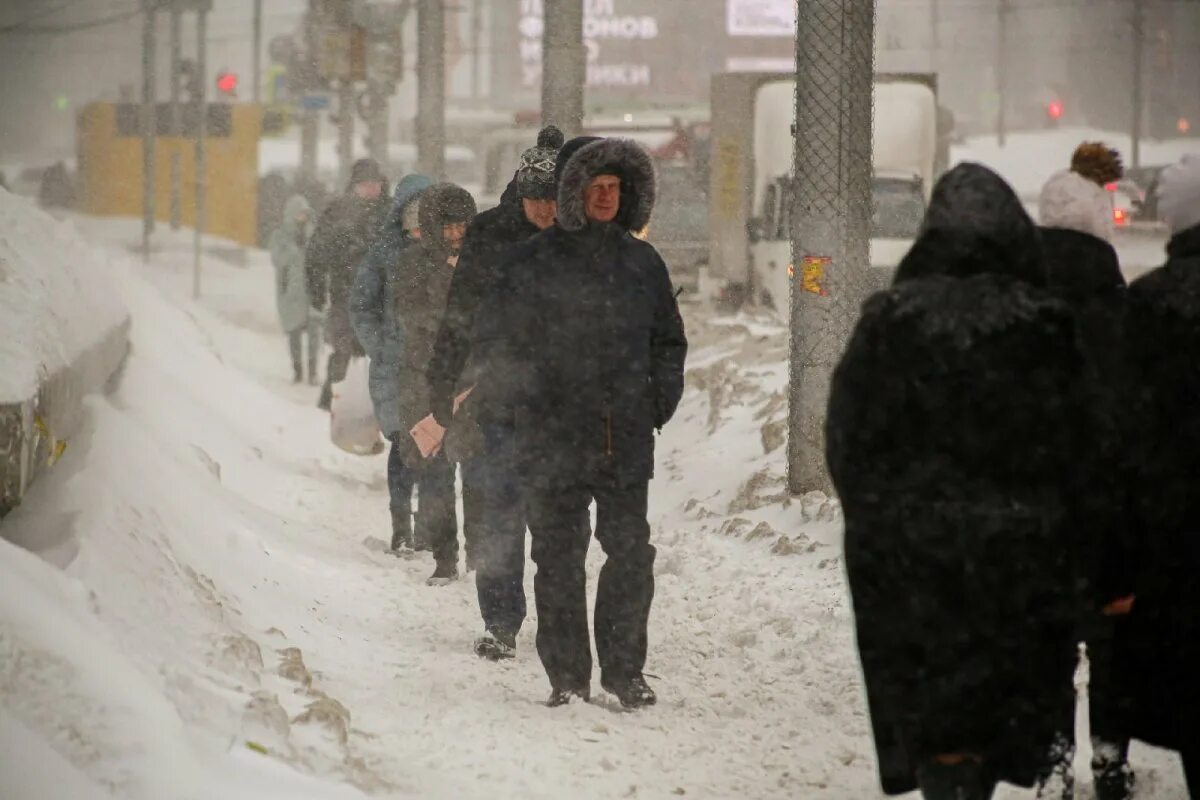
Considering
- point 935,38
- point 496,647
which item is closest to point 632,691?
point 496,647

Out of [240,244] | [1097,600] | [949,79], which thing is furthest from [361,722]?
[949,79]

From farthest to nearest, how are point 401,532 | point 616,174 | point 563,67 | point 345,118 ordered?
point 345,118, point 563,67, point 401,532, point 616,174

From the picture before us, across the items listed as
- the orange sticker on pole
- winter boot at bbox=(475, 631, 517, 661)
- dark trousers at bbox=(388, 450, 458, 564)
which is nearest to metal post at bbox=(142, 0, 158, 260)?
dark trousers at bbox=(388, 450, 458, 564)

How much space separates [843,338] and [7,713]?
5760mm

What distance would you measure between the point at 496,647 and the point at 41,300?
213 centimetres

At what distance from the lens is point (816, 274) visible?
9273mm

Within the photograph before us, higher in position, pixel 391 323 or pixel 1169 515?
pixel 391 323

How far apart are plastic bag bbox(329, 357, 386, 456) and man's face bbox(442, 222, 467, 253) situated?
2.41 metres

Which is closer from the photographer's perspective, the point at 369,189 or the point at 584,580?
the point at 584,580

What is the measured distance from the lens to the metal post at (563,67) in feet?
39.6

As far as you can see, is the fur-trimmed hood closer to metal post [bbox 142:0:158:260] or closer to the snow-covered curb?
the snow-covered curb

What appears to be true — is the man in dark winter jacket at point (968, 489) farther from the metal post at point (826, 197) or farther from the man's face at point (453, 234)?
the metal post at point (826, 197)

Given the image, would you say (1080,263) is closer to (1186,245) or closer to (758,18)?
(1186,245)

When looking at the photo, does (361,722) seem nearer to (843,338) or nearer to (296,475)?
(843,338)
